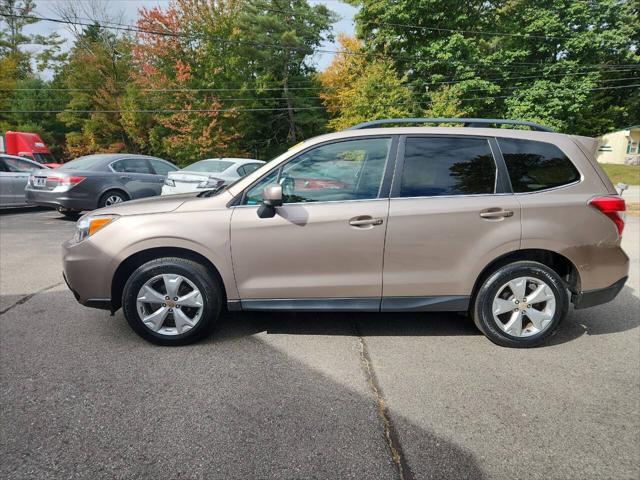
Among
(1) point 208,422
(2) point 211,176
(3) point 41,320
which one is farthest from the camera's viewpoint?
(2) point 211,176

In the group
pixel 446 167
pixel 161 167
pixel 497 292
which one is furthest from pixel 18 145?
pixel 497 292

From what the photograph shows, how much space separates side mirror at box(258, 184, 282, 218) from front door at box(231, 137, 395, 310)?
1.9 inches

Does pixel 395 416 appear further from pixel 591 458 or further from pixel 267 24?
pixel 267 24

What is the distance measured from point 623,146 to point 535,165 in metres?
49.2

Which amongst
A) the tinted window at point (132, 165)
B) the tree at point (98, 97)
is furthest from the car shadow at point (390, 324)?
the tree at point (98, 97)

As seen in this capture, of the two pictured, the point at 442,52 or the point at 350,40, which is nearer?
the point at 442,52

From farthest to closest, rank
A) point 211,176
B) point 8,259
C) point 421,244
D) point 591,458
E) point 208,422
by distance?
point 211,176
point 8,259
point 421,244
point 208,422
point 591,458

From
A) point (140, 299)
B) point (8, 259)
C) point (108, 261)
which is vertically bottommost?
point (8, 259)

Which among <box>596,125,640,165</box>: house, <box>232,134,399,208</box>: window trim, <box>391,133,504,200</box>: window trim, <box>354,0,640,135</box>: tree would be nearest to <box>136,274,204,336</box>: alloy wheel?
<box>232,134,399,208</box>: window trim

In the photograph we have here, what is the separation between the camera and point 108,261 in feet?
11.1

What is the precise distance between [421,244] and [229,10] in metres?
31.2

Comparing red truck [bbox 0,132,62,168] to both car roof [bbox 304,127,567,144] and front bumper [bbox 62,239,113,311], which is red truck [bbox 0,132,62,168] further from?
car roof [bbox 304,127,567,144]

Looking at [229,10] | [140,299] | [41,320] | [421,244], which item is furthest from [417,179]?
[229,10]

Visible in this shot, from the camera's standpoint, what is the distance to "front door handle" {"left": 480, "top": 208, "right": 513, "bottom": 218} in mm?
3387
